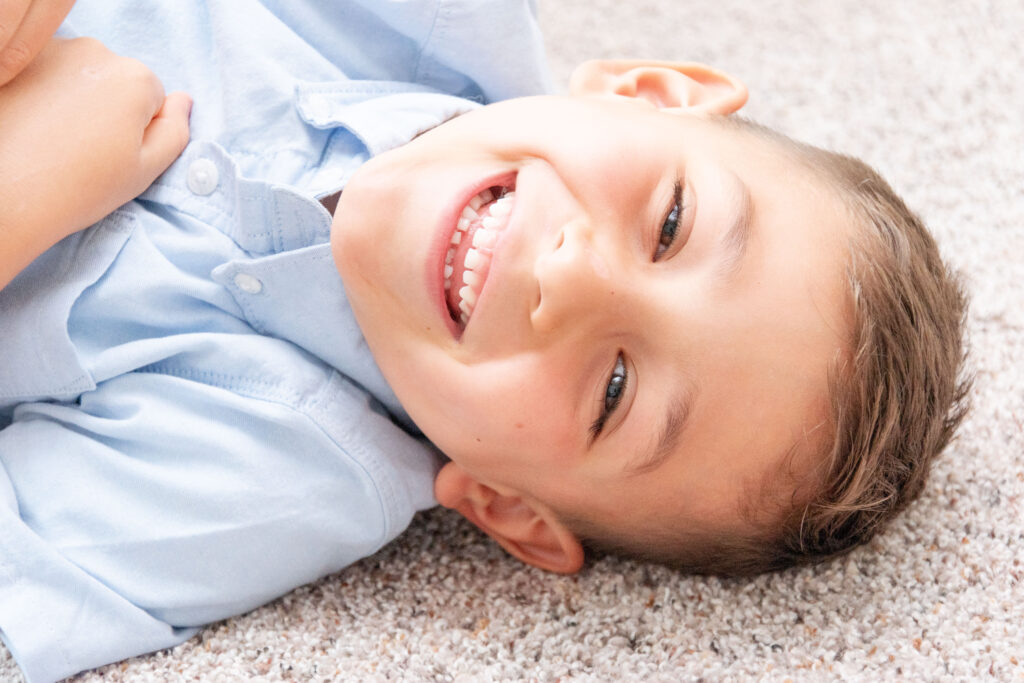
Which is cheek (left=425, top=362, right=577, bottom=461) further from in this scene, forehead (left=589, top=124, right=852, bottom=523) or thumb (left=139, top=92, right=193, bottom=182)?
thumb (left=139, top=92, right=193, bottom=182)

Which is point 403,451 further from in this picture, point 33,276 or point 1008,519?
point 1008,519

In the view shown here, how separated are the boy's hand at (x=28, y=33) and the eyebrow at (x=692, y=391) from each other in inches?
25.9

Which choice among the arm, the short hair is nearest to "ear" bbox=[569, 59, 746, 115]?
the short hair

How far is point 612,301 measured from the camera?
886 mm

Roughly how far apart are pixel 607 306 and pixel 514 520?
1.02 ft

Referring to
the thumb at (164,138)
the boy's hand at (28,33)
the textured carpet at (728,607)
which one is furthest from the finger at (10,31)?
the textured carpet at (728,607)

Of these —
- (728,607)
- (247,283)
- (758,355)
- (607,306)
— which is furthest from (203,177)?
(728,607)

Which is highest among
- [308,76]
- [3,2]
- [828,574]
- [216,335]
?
[3,2]

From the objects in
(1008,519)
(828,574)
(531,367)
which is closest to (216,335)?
(531,367)

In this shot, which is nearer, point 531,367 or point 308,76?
point 531,367

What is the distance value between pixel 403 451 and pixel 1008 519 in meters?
0.63

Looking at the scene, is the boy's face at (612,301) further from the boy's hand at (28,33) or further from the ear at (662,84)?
the boy's hand at (28,33)

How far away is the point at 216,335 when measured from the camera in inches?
41.5

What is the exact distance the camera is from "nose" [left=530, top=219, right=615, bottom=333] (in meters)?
0.87
